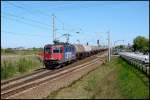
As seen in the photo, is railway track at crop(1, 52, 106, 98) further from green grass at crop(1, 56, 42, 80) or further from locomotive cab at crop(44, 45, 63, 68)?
locomotive cab at crop(44, 45, 63, 68)

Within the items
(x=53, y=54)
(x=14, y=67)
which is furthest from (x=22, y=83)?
(x=53, y=54)

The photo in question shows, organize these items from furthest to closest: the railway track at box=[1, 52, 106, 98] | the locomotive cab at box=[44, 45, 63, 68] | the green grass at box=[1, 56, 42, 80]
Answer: the locomotive cab at box=[44, 45, 63, 68]
the green grass at box=[1, 56, 42, 80]
the railway track at box=[1, 52, 106, 98]

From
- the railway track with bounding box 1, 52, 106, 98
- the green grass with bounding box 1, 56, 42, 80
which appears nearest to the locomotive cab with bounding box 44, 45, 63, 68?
the green grass with bounding box 1, 56, 42, 80

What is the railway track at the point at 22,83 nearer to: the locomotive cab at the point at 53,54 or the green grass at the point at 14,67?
the green grass at the point at 14,67

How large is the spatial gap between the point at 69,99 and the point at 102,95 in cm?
156

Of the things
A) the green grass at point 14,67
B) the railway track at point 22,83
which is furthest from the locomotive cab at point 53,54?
the railway track at point 22,83

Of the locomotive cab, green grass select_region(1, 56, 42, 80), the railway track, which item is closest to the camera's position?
the railway track

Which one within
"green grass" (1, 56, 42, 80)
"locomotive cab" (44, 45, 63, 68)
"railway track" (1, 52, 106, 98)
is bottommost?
"railway track" (1, 52, 106, 98)

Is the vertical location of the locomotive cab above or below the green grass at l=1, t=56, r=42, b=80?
above

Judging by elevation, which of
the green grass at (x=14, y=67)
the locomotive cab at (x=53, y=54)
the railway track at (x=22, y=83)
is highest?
the locomotive cab at (x=53, y=54)

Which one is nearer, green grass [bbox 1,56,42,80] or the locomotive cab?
green grass [bbox 1,56,42,80]

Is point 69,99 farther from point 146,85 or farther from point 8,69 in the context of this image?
point 8,69

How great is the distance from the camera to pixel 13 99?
2200 cm

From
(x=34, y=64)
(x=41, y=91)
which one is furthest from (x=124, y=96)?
(x=34, y=64)
